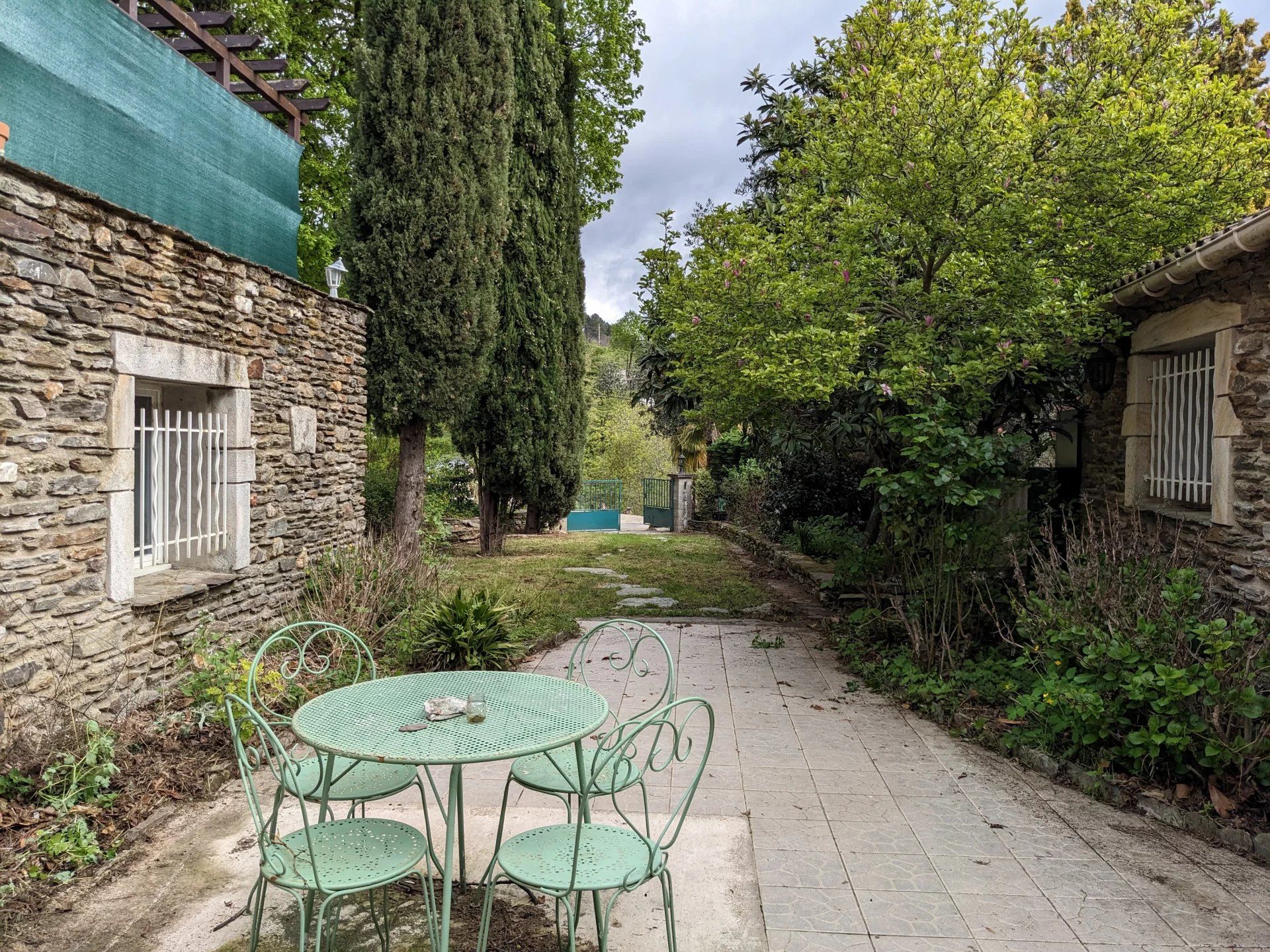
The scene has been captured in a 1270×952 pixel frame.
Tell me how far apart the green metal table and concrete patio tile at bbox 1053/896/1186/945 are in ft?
6.03

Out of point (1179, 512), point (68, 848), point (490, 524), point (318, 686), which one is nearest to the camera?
point (68, 848)

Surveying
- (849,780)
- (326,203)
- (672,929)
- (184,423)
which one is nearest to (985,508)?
(849,780)

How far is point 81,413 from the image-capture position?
4023 mm

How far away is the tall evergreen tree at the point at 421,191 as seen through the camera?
8.62 m

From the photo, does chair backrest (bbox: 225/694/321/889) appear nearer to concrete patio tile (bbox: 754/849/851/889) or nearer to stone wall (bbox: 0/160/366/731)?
concrete patio tile (bbox: 754/849/851/889)

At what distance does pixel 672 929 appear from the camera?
7.88ft

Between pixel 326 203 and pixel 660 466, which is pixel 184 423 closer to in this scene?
pixel 326 203

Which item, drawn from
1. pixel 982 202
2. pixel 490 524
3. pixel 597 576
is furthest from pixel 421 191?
pixel 982 202

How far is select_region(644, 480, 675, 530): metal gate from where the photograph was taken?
725 inches

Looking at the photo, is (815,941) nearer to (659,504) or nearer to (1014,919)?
(1014,919)

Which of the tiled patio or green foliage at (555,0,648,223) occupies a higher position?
green foliage at (555,0,648,223)

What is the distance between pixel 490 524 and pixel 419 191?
223 inches

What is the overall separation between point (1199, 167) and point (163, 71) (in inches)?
304

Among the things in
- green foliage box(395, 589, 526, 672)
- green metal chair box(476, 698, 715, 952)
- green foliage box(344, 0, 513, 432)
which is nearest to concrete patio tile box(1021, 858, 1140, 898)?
green metal chair box(476, 698, 715, 952)
